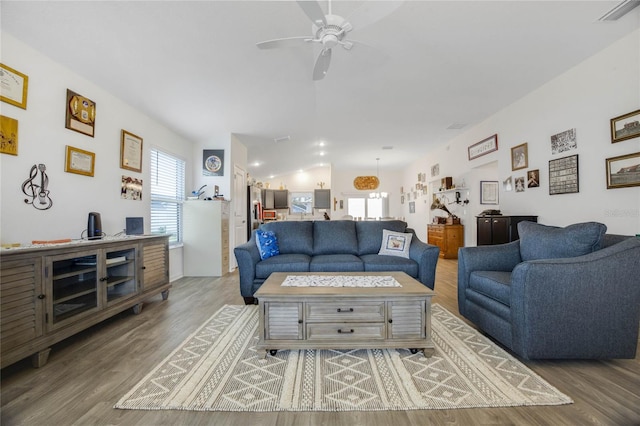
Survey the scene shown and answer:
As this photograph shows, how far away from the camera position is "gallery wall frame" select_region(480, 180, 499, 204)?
18.7ft

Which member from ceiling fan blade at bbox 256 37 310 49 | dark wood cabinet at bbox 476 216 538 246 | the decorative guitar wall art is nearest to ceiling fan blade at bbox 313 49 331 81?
ceiling fan blade at bbox 256 37 310 49

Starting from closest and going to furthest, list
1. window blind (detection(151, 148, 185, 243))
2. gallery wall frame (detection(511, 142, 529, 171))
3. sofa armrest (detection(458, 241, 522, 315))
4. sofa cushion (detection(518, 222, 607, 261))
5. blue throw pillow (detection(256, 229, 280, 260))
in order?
sofa cushion (detection(518, 222, 607, 261)) < sofa armrest (detection(458, 241, 522, 315)) < blue throw pillow (detection(256, 229, 280, 260)) < gallery wall frame (detection(511, 142, 529, 171)) < window blind (detection(151, 148, 185, 243))

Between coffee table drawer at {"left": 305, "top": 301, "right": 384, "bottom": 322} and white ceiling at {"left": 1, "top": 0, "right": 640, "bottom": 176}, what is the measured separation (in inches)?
77.3

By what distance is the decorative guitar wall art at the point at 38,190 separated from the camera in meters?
2.30

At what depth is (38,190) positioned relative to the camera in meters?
2.39

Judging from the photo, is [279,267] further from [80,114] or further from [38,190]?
[80,114]

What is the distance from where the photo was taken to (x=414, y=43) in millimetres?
2746

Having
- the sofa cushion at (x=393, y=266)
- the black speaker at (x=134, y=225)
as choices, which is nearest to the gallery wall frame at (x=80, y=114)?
the black speaker at (x=134, y=225)

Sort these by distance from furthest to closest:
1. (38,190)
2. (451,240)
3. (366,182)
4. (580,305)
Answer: (366,182) < (451,240) < (38,190) < (580,305)

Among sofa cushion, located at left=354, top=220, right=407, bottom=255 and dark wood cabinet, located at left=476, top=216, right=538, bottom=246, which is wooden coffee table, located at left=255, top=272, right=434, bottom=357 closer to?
sofa cushion, located at left=354, top=220, right=407, bottom=255

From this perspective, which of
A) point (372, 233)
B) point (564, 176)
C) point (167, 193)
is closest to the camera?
point (564, 176)

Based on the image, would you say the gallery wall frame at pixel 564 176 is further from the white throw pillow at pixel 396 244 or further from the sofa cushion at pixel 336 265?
the sofa cushion at pixel 336 265

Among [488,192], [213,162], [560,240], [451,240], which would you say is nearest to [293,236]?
[213,162]

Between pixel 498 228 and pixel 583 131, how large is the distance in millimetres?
1523
